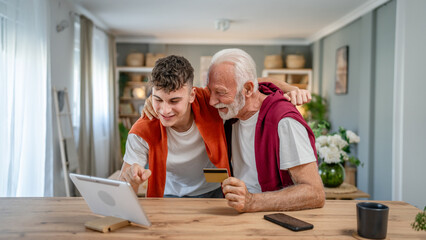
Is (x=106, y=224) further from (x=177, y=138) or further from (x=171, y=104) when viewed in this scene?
(x=177, y=138)

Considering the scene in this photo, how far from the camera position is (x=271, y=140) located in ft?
6.04

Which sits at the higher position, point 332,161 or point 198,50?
point 198,50

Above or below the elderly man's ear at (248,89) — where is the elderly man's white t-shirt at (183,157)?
below

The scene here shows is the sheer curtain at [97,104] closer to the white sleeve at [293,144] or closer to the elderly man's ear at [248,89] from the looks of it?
A: the elderly man's ear at [248,89]

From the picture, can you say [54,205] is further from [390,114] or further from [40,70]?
[390,114]

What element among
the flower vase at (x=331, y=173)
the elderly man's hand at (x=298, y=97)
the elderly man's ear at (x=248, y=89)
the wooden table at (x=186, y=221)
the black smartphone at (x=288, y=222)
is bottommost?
the flower vase at (x=331, y=173)

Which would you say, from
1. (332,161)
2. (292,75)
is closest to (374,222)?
(332,161)

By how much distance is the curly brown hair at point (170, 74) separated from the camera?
5.81ft

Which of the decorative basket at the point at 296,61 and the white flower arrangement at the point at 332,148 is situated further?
the decorative basket at the point at 296,61

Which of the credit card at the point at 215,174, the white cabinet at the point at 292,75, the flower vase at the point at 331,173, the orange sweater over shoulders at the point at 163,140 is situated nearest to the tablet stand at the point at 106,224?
the credit card at the point at 215,174

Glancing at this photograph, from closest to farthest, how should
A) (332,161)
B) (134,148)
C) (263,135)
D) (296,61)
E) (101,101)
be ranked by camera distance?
(263,135), (134,148), (332,161), (101,101), (296,61)

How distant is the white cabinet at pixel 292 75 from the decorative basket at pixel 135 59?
266cm

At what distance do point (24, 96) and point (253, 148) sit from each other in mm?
2766

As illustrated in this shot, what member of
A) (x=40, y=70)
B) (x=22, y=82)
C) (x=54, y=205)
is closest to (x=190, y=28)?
(x=40, y=70)
